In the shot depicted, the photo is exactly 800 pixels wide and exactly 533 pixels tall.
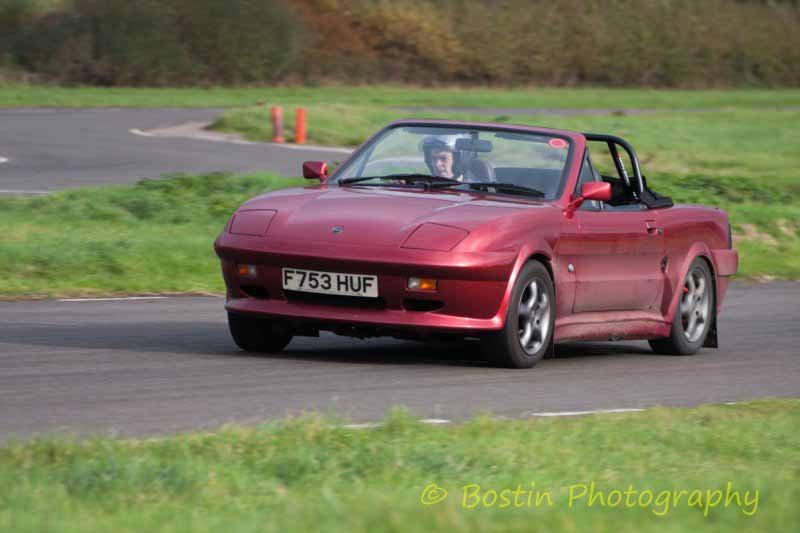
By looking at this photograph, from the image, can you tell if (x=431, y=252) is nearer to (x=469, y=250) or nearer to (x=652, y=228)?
(x=469, y=250)

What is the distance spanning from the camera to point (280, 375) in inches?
341

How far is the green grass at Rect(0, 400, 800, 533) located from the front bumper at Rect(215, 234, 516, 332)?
1602mm

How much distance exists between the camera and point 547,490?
551 cm

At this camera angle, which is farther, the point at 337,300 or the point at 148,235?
the point at 148,235

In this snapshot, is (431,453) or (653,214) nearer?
(431,453)

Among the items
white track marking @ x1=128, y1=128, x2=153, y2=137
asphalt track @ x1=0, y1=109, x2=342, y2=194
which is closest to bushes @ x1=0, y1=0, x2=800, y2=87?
asphalt track @ x1=0, y1=109, x2=342, y2=194

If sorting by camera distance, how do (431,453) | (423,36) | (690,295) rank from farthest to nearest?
(423,36) → (690,295) → (431,453)

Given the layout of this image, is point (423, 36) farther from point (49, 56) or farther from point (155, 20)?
point (49, 56)

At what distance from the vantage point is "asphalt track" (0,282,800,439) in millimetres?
7410

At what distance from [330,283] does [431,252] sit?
23.8 inches

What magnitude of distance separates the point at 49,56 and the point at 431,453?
52.5m

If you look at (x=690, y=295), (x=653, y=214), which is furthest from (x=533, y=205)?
(x=690, y=295)

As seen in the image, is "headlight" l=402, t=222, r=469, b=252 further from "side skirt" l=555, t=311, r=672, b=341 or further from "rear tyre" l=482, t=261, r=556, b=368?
"side skirt" l=555, t=311, r=672, b=341

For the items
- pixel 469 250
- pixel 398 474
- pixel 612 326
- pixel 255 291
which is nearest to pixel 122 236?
pixel 255 291
